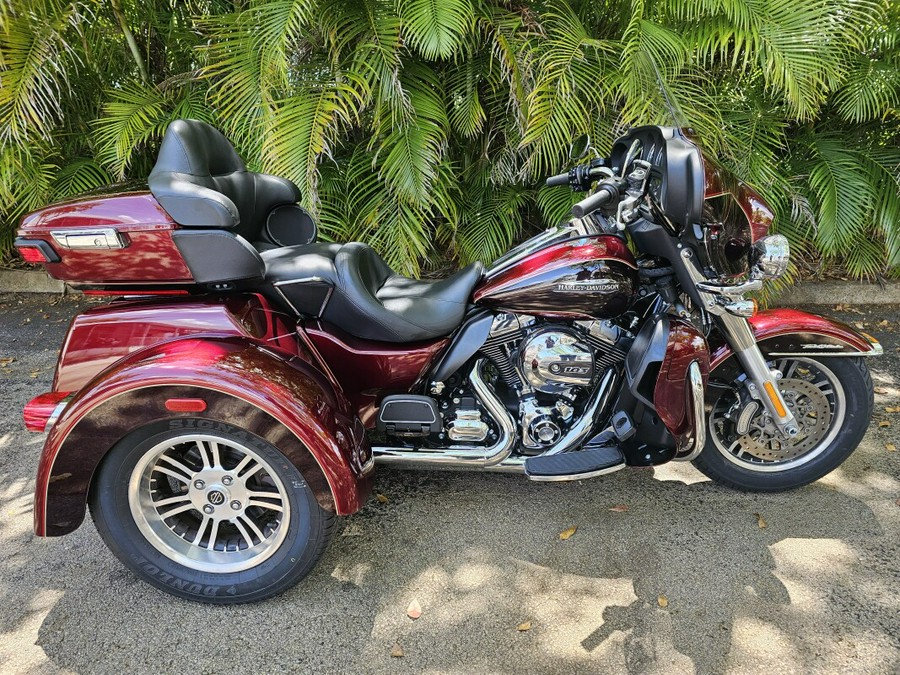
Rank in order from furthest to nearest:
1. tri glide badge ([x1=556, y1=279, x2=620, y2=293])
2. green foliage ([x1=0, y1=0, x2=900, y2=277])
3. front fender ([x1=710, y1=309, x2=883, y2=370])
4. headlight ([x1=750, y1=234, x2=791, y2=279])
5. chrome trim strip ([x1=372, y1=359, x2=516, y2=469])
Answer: green foliage ([x1=0, y1=0, x2=900, y2=277])
front fender ([x1=710, y1=309, x2=883, y2=370])
chrome trim strip ([x1=372, y1=359, x2=516, y2=469])
tri glide badge ([x1=556, y1=279, x2=620, y2=293])
headlight ([x1=750, y1=234, x2=791, y2=279])

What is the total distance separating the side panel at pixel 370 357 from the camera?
2.21 meters

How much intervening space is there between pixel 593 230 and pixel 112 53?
12.8ft

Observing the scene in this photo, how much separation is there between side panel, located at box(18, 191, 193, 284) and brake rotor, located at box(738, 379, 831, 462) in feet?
7.33

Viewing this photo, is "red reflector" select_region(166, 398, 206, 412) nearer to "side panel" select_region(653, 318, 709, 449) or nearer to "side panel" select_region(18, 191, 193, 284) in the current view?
"side panel" select_region(18, 191, 193, 284)

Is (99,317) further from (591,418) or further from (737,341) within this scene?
(737,341)

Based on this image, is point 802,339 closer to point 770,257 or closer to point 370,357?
point 770,257

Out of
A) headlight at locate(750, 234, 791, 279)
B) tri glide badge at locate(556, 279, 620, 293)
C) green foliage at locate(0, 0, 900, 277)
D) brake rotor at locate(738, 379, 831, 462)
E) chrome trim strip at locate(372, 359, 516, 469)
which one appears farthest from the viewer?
green foliage at locate(0, 0, 900, 277)

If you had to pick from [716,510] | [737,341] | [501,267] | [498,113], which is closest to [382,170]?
[498,113]

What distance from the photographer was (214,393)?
1875 mm

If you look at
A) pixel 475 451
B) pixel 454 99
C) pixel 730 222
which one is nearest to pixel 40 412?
pixel 475 451

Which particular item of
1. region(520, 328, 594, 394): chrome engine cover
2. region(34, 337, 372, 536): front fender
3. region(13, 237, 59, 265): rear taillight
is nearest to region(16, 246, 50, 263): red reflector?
region(13, 237, 59, 265): rear taillight

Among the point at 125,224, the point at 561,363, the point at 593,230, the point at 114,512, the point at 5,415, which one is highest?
the point at 125,224

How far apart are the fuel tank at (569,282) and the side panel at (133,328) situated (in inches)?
Answer: 35.3

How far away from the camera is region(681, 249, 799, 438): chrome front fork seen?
2.07 metres
